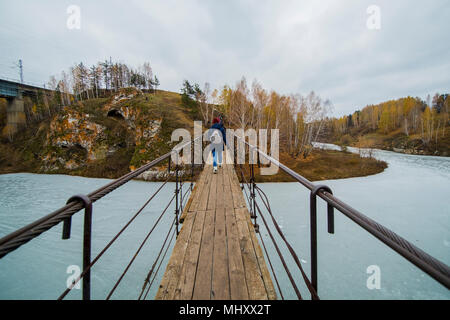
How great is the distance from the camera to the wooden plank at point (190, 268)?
1342mm

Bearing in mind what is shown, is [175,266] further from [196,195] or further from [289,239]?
[289,239]

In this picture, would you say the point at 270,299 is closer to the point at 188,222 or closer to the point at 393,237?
the point at 393,237

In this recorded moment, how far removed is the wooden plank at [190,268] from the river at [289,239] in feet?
11.5

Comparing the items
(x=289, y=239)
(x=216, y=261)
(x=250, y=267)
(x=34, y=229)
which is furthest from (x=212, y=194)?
(x=289, y=239)

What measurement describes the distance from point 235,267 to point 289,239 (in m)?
5.60

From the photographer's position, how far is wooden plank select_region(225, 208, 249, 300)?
4.47ft

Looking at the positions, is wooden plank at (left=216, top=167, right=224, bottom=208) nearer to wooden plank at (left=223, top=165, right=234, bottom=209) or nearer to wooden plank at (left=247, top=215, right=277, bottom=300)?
wooden plank at (left=223, top=165, right=234, bottom=209)

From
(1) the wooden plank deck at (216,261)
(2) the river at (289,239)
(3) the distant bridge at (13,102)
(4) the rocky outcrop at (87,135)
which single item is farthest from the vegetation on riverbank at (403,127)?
(3) the distant bridge at (13,102)

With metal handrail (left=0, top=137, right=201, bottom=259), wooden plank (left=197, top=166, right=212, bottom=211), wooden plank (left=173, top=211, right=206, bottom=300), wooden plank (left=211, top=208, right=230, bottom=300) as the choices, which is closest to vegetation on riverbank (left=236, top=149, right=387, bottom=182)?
wooden plank (left=197, top=166, right=212, bottom=211)

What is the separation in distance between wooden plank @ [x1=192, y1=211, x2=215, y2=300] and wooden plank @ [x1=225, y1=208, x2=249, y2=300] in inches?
7.6

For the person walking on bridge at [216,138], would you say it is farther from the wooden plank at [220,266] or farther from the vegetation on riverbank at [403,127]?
the vegetation on riverbank at [403,127]

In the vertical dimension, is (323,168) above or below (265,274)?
below

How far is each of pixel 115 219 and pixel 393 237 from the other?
9251mm

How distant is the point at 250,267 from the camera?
1579mm
